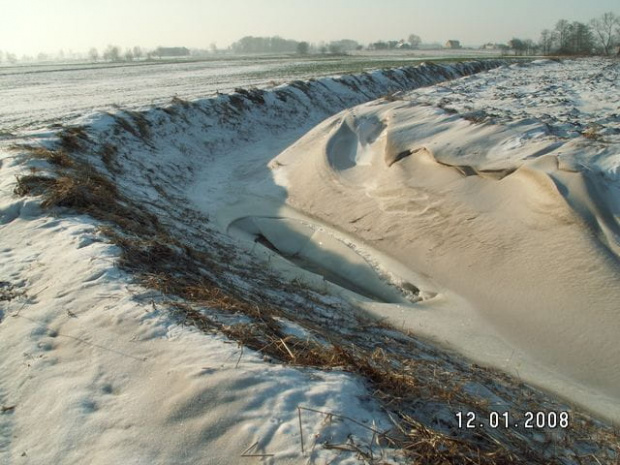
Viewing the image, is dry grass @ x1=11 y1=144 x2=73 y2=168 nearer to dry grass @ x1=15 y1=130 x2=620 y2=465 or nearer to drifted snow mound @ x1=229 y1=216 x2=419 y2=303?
dry grass @ x1=15 y1=130 x2=620 y2=465

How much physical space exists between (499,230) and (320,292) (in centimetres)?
298

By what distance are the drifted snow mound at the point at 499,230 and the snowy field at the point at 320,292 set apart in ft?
0.10

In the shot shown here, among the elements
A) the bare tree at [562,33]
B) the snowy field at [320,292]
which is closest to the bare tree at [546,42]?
the bare tree at [562,33]

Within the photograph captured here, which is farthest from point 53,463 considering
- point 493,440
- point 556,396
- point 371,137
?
point 371,137

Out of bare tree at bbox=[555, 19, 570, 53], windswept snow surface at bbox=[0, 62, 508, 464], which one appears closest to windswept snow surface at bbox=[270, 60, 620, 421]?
windswept snow surface at bbox=[0, 62, 508, 464]

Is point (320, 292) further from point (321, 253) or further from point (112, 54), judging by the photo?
point (112, 54)

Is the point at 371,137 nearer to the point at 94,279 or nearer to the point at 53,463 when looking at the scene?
the point at 94,279

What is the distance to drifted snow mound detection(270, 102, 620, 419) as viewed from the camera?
5.25 meters

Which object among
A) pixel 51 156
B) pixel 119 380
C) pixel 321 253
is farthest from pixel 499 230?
pixel 51 156

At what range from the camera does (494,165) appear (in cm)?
755

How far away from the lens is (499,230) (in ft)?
22.0

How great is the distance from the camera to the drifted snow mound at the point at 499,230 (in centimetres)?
525

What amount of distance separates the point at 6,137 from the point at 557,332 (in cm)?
1108

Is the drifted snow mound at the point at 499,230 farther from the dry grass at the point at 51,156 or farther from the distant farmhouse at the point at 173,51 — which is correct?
the distant farmhouse at the point at 173,51
